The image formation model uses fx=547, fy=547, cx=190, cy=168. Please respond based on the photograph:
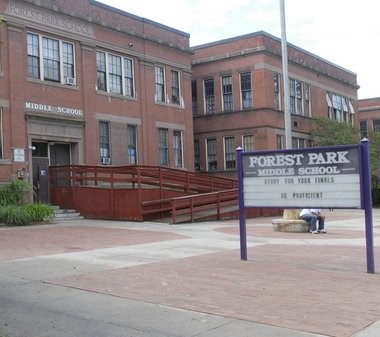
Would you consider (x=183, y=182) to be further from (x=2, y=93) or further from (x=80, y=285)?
(x=80, y=285)

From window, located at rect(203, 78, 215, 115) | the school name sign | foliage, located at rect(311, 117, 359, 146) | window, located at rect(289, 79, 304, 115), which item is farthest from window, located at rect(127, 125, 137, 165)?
the school name sign

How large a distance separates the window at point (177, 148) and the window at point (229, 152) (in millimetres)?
5830

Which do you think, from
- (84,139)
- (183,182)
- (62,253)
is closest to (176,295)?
(62,253)

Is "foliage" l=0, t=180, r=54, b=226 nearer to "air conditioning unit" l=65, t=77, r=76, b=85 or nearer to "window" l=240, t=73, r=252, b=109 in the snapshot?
"air conditioning unit" l=65, t=77, r=76, b=85

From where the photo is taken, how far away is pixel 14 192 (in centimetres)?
2172

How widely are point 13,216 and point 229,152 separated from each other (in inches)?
814

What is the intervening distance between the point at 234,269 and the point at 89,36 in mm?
19487

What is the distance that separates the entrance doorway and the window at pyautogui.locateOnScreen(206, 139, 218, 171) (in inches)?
572

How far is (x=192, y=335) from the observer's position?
5891 millimetres

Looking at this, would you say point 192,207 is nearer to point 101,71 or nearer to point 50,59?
point 101,71

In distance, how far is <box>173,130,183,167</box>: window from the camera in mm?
32062

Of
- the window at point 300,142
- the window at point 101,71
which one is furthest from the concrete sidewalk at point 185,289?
the window at point 300,142

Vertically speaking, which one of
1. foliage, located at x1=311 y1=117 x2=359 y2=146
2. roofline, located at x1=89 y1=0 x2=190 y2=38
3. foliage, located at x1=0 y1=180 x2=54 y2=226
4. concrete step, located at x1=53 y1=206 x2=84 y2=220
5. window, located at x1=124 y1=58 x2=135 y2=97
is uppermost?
roofline, located at x1=89 y1=0 x2=190 y2=38

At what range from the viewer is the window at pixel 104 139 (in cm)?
2717
